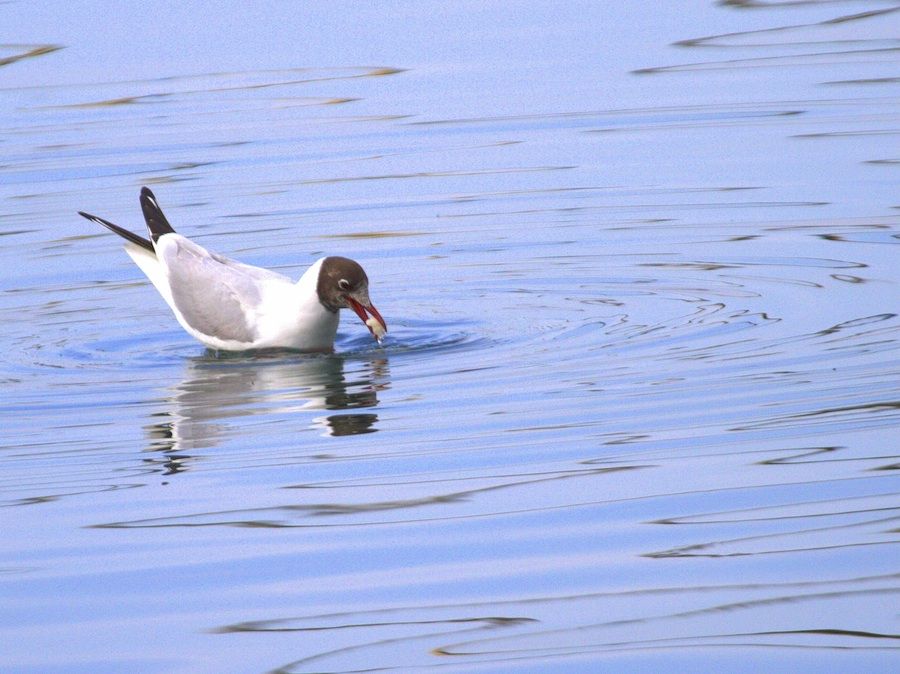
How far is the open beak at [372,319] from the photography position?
384 inches

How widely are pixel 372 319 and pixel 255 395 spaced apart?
3.98 feet

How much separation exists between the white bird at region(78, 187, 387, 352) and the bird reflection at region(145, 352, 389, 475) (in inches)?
5.2

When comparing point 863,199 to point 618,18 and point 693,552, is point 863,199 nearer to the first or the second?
point 693,552

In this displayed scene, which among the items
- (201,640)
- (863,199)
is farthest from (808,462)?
(863,199)

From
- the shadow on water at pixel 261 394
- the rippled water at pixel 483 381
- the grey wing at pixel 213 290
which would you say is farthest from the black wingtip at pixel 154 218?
the shadow on water at pixel 261 394

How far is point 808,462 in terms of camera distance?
6566 millimetres

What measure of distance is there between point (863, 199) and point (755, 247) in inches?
56.7

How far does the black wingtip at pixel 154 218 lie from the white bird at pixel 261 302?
1.56 feet

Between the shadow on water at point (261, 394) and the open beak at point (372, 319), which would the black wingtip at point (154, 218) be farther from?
the open beak at point (372, 319)

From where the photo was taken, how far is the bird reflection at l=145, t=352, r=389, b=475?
7738 millimetres

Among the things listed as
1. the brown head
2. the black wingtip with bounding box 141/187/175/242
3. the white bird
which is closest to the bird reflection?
the white bird

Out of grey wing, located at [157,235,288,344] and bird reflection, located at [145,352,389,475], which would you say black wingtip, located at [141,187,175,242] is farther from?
bird reflection, located at [145,352,389,475]

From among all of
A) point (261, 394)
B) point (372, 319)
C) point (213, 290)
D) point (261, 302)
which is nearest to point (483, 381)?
point (261, 394)

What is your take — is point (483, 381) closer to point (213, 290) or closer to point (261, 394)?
point (261, 394)
